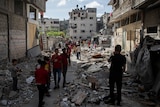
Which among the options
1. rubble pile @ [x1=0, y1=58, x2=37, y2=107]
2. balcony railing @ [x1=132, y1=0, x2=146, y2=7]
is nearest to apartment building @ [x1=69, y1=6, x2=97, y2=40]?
balcony railing @ [x1=132, y1=0, x2=146, y2=7]

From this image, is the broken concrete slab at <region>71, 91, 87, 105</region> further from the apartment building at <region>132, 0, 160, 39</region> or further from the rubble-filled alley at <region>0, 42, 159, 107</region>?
the apartment building at <region>132, 0, 160, 39</region>

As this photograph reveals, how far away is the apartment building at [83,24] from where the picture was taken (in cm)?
8300

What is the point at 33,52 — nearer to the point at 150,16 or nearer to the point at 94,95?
the point at 150,16

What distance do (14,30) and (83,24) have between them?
68503 mm

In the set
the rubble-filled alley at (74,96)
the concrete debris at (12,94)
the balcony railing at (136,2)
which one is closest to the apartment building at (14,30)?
the rubble-filled alley at (74,96)

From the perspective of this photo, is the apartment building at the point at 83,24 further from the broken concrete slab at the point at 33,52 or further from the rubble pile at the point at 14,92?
the rubble pile at the point at 14,92

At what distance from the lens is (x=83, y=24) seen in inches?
3327

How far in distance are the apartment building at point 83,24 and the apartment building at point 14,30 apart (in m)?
59.8

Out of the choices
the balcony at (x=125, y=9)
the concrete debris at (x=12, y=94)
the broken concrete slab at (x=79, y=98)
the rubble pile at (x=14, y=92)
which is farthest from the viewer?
the balcony at (x=125, y=9)

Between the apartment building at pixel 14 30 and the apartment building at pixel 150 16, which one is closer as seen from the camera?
the apartment building at pixel 150 16

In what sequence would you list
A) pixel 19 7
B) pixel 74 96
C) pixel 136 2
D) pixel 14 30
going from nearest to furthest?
pixel 74 96, pixel 136 2, pixel 14 30, pixel 19 7

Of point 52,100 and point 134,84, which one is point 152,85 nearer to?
point 134,84

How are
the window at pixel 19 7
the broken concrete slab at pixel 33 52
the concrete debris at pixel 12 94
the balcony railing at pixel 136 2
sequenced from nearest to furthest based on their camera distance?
the concrete debris at pixel 12 94 < the balcony railing at pixel 136 2 < the window at pixel 19 7 < the broken concrete slab at pixel 33 52

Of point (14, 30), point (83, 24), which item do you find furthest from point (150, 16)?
point (83, 24)
